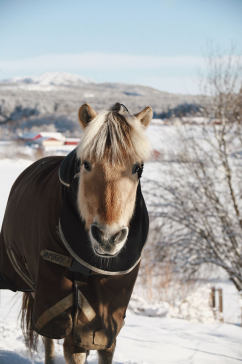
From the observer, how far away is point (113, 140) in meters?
2.21

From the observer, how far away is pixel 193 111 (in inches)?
514

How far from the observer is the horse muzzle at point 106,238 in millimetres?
1995

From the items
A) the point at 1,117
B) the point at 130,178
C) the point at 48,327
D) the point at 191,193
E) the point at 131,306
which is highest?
the point at 130,178

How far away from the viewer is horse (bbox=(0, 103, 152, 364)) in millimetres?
2109

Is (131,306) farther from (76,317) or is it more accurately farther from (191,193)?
(76,317)

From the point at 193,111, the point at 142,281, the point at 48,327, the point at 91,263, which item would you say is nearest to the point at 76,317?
the point at 48,327

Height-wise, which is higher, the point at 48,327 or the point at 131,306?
the point at 48,327

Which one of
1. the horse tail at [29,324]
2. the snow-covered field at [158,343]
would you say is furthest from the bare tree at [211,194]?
the horse tail at [29,324]

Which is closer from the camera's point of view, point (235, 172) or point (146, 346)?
point (146, 346)

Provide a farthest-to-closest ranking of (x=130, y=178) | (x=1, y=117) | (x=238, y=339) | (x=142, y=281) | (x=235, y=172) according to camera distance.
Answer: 1. (x=1, y=117)
2. (x=142, y=281)
3. (x=235, y=172)
4. (x=238, y=339)
5. (x=130, y=178)

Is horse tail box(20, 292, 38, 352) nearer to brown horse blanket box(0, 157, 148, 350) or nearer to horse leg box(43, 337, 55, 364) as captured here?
horse leg box(43, 337, 55, 364)

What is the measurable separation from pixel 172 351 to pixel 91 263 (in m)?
2.26

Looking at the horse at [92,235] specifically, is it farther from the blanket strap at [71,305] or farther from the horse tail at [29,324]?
the horse tail at [29,324]

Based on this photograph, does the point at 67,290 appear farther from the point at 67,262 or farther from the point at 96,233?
the point at 96,233
